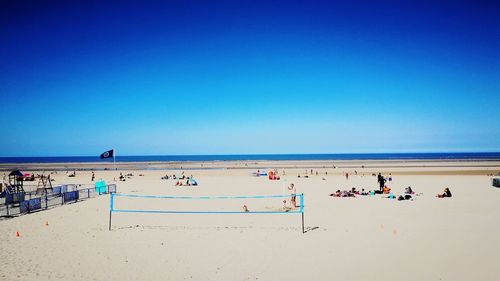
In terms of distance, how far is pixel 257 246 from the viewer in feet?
38.3

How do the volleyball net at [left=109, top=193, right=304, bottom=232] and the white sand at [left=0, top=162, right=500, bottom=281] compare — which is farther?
the volleyball net at [left=109, top=193, right=304, bottom=232]

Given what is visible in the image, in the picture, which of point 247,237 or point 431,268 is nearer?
point 431,268

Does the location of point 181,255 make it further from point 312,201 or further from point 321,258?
point 312,201

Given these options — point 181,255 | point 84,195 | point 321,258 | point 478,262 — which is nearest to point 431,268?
point 478,262

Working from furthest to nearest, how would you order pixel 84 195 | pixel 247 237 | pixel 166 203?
pixel 84 195 < pixel 166 203 < pixel 247 237

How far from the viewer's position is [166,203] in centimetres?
2166

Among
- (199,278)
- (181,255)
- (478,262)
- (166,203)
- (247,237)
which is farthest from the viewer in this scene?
(166,203)

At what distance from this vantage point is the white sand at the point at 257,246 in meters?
9.19

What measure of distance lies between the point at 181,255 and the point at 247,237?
297 centimetres

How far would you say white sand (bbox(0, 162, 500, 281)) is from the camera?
919 centimetres

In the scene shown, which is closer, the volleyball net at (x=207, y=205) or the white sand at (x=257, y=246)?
the white sand at (x=257, y=246)

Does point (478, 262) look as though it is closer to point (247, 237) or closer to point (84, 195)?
point (247, 237)

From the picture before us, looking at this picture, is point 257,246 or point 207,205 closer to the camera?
point 257,246

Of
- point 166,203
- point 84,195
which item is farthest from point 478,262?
point 84,195
